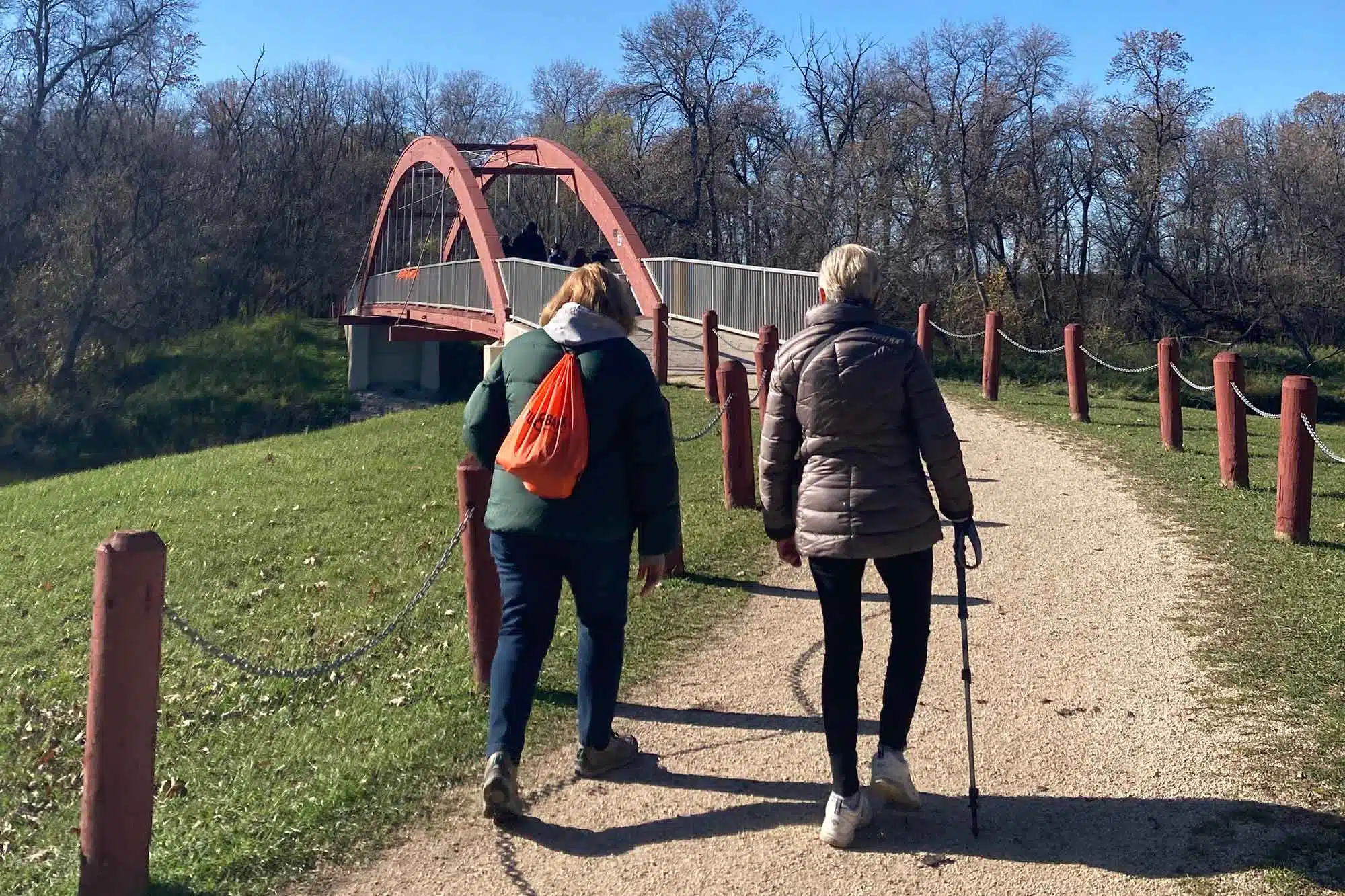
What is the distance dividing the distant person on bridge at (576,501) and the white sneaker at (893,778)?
98 centimetres

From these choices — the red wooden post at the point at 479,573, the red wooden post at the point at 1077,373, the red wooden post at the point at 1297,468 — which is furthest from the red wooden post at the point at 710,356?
the red wooden post at the point at 479,573

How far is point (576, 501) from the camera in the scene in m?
4.12

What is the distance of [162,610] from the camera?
3.78 meters

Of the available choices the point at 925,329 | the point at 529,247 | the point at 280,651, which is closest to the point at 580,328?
the point at 280,651

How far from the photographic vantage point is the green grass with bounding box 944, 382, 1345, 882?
4.86 metres

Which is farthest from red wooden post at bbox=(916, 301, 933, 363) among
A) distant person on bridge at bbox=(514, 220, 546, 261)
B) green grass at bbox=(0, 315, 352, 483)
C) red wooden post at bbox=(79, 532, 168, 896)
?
green grass at bbox=(0, 315, 352, 483)

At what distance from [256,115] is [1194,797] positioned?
55.3 m

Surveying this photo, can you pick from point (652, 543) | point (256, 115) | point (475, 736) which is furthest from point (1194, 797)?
point (256, 115)

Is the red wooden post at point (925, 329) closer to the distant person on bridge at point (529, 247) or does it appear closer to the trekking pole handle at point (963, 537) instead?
the distant person on bridge at point (529, 247)

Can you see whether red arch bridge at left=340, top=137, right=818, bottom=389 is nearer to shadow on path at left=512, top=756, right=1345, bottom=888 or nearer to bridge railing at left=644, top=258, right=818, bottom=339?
bridge railing at left=644, top=258, right=818, bottom=339

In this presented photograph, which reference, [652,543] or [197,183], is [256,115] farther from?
[652,543]

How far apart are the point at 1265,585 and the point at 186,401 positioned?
112 feet

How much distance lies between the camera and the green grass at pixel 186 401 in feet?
105

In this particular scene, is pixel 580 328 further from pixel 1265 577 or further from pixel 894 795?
pixel 1265 577
